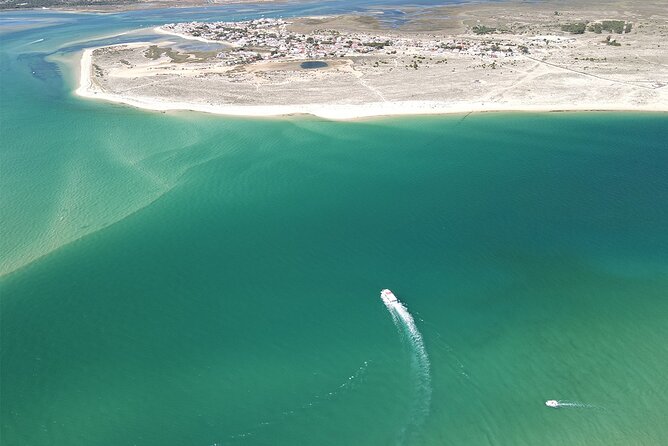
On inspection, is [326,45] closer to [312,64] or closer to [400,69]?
[312,64]

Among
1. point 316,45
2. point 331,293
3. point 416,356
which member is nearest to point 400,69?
point 316,45

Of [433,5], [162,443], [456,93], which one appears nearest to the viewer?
[162,443]

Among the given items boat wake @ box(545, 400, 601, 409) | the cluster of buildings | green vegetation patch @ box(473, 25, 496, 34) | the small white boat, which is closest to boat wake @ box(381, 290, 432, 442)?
the small white boat

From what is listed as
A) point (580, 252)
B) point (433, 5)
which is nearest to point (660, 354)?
point (580, 252)

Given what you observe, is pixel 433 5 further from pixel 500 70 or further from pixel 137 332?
pixel 137 332

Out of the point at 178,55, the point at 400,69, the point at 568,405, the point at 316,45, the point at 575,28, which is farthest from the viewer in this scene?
the point at 575,28

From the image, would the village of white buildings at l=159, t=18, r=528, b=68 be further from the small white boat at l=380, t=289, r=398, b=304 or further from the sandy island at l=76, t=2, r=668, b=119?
the small white boat at l=380, t=289, r=398, b=304

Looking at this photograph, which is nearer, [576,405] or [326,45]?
[576,405]
